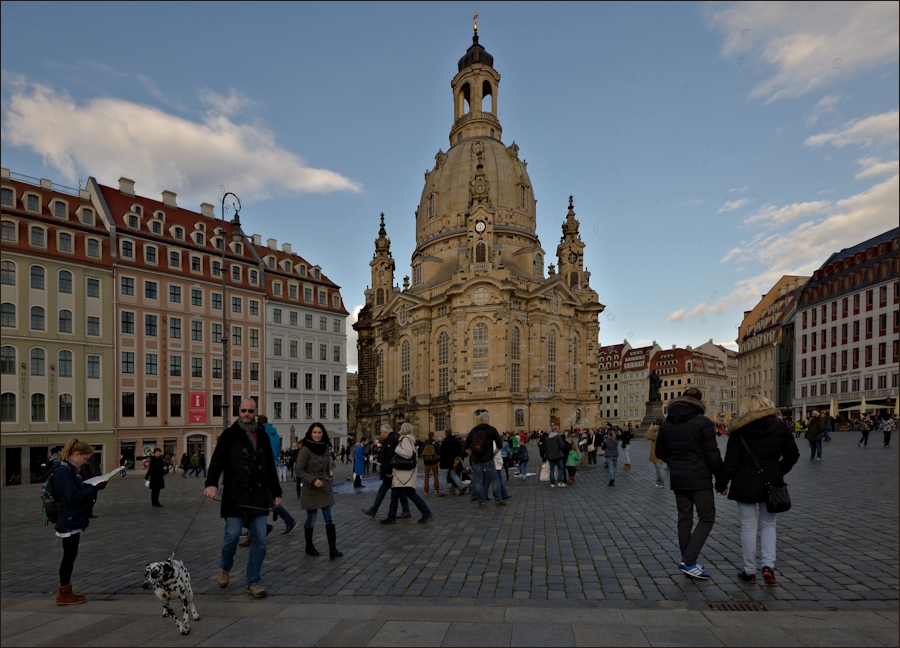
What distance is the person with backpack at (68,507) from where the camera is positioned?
268 inches

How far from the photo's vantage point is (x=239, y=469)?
6.98 m

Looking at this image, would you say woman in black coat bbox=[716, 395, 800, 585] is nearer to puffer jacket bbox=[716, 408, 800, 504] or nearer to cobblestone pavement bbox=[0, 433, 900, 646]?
puffer jacket bbox=[716, 408, 800, 504]

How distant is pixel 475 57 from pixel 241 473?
99146 mm

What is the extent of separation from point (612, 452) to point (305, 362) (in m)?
41.6

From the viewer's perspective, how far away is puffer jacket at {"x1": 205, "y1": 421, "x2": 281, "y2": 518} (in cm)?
690

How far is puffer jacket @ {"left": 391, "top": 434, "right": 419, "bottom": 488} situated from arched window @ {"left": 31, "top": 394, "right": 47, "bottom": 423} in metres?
35.2

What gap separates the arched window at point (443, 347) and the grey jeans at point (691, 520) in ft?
219

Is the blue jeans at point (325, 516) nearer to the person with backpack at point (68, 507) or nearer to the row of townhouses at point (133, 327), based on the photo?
the person with backpack at point (68, 507)

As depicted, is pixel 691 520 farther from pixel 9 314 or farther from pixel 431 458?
pixel 9 314

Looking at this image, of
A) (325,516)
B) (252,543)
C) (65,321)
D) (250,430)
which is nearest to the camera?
(252,543)

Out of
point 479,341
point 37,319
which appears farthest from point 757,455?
point 479,341

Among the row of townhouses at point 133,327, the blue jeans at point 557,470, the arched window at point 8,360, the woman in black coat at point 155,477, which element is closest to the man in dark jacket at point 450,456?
the blue jeans at point 557,470

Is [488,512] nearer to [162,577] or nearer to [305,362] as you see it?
[162,577]

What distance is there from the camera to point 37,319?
37688 millimetres
